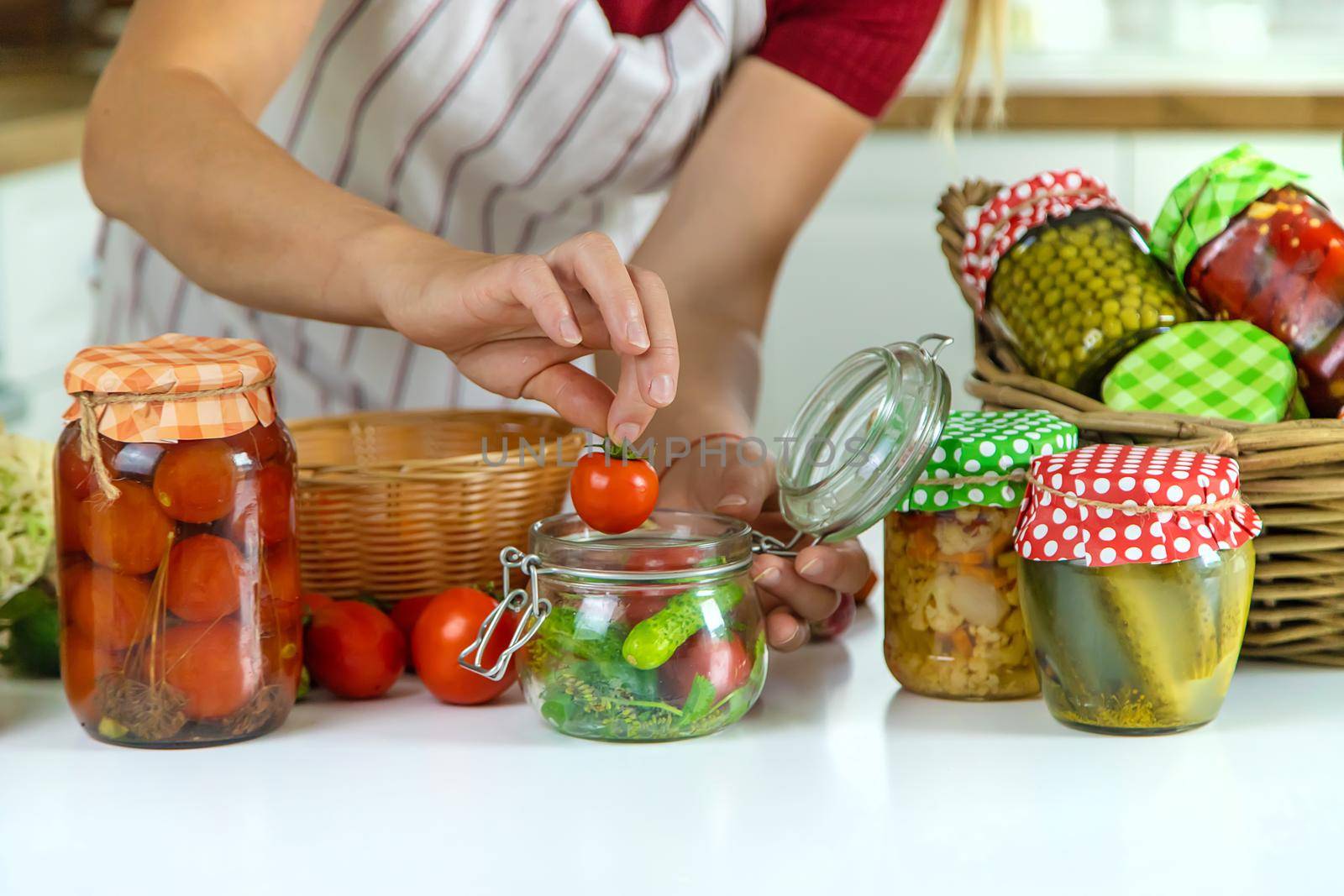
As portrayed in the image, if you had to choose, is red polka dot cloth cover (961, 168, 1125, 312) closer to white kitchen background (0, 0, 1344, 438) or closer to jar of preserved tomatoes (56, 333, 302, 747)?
jar of preserved tomatoes (56, 333, 302, 747)

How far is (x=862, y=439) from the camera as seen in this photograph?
2.40ft

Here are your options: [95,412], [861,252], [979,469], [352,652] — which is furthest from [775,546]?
[861,252]

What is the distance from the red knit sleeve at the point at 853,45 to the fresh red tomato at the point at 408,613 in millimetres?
588

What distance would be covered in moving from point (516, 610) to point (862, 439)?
201mm

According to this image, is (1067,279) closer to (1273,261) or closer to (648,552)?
(1273,261)

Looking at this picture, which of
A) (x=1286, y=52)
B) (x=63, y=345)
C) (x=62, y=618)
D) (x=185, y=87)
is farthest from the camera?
(x=1286, y=52)

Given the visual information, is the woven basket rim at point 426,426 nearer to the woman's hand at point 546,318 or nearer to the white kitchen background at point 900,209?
the woman's hand at point 546,318

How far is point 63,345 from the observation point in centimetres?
267

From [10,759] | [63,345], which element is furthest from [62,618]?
[63,345]

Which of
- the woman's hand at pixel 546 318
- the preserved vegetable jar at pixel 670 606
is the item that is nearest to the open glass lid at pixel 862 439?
the preserved vegetable jar at pixel 670 606

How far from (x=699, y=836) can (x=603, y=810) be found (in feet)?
0.16

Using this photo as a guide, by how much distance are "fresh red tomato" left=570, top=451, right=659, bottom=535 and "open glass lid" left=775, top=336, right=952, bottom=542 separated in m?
0.09

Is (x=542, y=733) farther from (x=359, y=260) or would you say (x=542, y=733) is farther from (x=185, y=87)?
(x=185, y=87)

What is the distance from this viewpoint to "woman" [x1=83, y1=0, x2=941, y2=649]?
2.39ft
